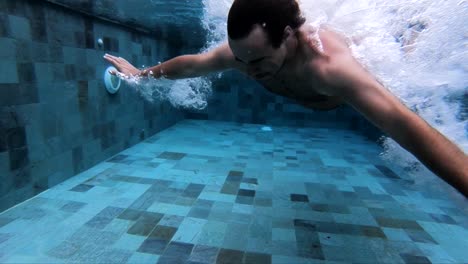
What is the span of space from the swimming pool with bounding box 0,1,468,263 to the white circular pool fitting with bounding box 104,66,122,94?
0.12 metres

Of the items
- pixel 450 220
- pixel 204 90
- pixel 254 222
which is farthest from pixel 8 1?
pixel 204 90

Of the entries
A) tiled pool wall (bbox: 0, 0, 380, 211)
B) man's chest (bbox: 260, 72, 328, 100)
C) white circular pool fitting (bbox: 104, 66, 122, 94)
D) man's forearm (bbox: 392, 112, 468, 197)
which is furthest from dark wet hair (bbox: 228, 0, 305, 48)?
white circular pool fitting (bbox: 104, 66, 122, 94)

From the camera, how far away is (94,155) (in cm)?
496

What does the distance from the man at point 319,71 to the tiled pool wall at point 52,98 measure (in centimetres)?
246

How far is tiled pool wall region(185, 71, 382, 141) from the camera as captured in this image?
955 cm

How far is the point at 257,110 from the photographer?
980 cm

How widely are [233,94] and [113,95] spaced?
4.89 metres

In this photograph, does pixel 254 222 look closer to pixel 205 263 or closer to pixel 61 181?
pixel 205 263

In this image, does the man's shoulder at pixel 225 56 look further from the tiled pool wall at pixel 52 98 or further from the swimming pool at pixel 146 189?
the tiled pool wall at pixel 52 98

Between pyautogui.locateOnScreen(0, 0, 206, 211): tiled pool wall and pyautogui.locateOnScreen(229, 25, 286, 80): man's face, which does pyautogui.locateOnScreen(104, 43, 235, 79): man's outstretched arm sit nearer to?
pyautogui.locateOnScreen(229, 25, 286, 80): man's face

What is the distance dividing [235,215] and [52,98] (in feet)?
9.51

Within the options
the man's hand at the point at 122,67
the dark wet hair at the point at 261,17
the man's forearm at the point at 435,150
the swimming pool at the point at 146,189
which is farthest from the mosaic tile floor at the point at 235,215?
the dark wet hair at the point at 261,17

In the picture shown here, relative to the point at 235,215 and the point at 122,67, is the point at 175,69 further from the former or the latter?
the point at 235,215

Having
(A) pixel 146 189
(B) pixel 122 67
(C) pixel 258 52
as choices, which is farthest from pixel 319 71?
(A) pixel 146 189
